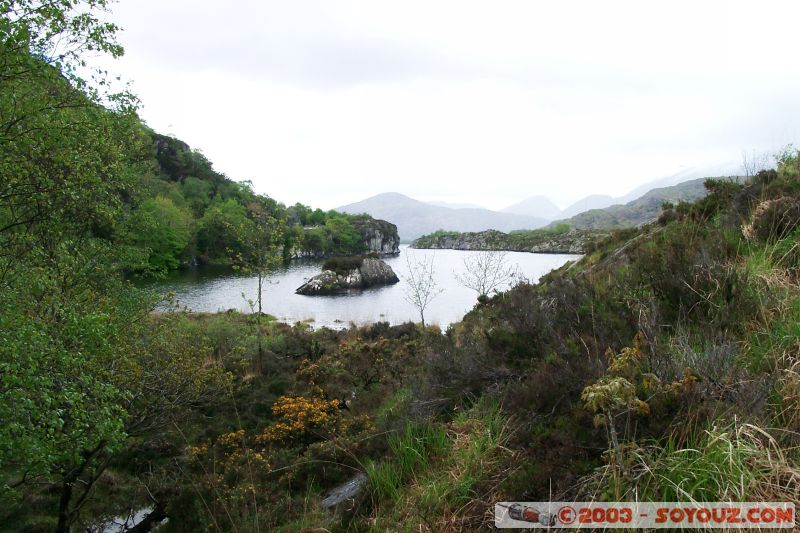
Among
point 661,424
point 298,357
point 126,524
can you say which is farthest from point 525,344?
point 298,357

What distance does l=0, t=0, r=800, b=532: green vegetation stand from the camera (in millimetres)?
2428

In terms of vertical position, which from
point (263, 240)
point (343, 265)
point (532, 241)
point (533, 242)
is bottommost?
point (343, 265)

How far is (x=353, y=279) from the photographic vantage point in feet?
154

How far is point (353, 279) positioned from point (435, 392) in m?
42.5

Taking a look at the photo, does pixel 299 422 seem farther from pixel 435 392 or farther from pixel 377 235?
pixel 377 235

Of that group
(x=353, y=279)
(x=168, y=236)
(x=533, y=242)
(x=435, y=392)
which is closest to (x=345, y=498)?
(x=435, y=392)

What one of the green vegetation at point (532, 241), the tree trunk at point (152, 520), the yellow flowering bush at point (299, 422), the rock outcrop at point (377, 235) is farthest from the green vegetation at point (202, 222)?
the green vegetation at point (532, 241)

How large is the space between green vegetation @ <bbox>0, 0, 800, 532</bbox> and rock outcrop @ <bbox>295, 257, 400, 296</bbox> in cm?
3230

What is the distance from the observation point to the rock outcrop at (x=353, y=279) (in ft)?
141

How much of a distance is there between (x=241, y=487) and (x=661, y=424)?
16.3 feet

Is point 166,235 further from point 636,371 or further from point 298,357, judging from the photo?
point 636,371

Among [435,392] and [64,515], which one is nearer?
[435,392]

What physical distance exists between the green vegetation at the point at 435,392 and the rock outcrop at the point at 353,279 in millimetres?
32295

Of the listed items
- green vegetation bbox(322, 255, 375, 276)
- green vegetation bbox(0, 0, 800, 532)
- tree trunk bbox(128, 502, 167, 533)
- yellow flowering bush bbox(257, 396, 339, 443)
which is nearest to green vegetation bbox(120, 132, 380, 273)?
green vegetation bbox(322, 255, 375, 276)
